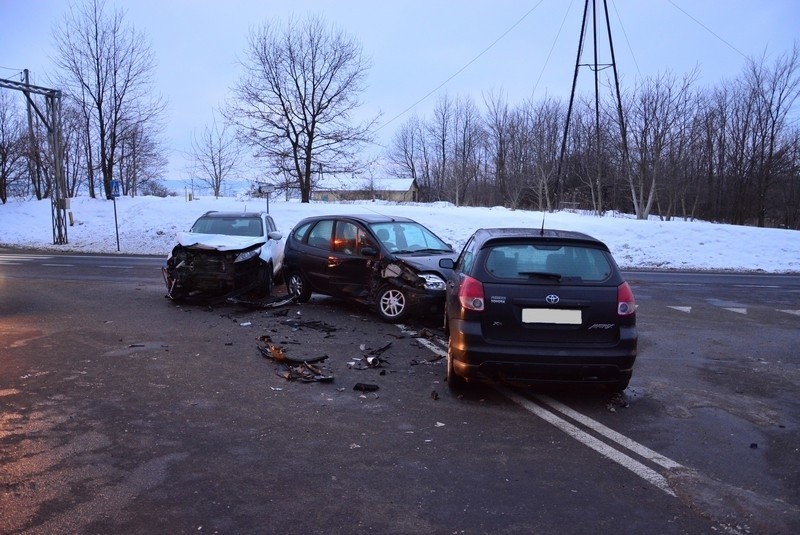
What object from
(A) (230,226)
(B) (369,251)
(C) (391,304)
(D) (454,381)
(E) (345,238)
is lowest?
(D) (454,381)

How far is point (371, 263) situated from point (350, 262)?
52 cm

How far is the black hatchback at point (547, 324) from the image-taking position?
502 centimetres

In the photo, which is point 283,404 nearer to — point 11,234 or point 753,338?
point 753,338

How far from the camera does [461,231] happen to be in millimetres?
24438

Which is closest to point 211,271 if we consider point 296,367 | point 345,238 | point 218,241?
point 218,241

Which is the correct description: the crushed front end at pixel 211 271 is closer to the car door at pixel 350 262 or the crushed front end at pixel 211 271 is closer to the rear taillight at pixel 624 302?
the car door at pixel 350 262

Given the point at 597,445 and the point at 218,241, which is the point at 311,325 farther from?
the point at 597,445

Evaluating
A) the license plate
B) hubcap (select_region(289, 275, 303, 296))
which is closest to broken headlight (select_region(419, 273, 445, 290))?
hubcap (select_region(289, 275, 303, 296))

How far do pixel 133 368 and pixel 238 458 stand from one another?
281 centimetres

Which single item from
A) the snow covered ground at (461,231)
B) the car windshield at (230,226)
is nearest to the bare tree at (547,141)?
the snow covered ground at (461,231)

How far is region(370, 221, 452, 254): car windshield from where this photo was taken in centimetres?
938

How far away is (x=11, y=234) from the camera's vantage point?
92.3ft

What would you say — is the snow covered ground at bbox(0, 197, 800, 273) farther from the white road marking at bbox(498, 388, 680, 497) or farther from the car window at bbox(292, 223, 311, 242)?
the white road marking at bbox(498, 388, 680, 497)

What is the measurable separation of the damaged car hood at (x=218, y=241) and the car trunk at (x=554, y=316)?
6313mm
